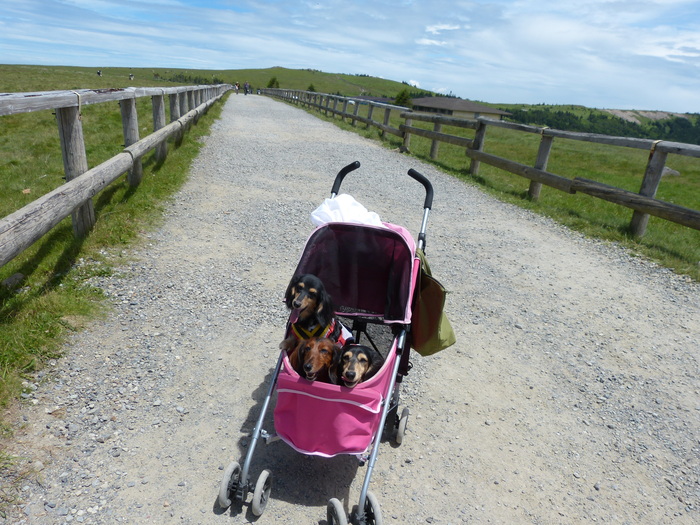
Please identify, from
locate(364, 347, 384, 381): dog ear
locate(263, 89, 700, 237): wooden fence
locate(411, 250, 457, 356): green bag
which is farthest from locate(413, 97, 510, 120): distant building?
locate(364, 347, 384, 381): dog ear

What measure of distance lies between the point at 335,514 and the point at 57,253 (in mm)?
3990

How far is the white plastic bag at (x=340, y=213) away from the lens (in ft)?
11.1

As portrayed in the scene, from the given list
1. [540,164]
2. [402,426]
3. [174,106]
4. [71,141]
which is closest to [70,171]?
[71,141]

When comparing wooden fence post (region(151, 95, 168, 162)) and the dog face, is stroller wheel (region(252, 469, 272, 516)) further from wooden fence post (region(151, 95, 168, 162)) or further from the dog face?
wooden fence post (region(151, 95, 168, 162))

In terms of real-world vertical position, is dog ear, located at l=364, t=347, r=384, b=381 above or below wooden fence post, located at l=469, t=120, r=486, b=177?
below

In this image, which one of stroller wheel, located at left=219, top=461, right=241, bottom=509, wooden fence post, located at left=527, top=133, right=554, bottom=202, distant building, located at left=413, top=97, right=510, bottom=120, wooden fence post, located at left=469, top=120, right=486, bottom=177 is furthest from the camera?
distant building, located at left=413, top=97, right=510, bottom=120

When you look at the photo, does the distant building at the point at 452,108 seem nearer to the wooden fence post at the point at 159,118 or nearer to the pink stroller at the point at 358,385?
the wooden fence post at the point at 159,118

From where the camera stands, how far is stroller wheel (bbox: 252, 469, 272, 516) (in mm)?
2400

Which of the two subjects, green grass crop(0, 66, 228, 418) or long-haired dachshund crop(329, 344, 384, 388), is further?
green grass crop(0, 66, 228, 418)

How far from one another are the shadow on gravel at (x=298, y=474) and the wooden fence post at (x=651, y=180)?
6.38 meters

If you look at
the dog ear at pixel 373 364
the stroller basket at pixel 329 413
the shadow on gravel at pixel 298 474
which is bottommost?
Result: the shadow on gravel at pixel 298 474

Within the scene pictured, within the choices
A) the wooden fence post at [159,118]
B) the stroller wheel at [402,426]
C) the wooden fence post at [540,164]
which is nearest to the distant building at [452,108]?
the wooden fence post at [540,164]

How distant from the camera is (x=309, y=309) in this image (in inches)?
111

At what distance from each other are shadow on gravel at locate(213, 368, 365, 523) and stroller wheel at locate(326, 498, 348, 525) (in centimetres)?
19
